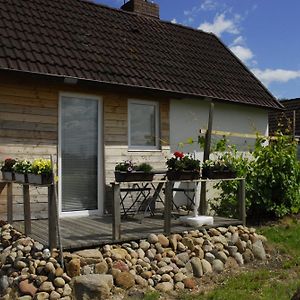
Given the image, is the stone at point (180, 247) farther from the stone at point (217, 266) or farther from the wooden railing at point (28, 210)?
the wooden railing at point (28, 210)

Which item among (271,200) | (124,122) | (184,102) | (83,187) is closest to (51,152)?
(83,187)

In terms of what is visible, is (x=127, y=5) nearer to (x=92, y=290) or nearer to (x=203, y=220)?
(x=203, y=220)

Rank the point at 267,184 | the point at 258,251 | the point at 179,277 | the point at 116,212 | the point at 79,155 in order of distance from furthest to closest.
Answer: the point at 267,184, the point at 79,155, the point at 258,251, the point at 116,212, the point at 179,277

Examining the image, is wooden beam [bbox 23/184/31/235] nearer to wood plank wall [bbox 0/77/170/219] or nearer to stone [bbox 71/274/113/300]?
wood plank wall [bbox 0/77/170/219]

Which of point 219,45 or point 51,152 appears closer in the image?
point 51,152

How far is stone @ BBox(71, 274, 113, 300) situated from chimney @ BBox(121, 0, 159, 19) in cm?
912

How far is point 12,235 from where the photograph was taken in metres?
6.69

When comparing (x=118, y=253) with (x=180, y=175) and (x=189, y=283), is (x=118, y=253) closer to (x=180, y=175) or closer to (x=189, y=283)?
(x=189, y=283)

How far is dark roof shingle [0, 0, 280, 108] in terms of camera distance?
8.26m

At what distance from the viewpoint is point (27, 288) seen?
211 inches

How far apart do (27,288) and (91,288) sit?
2.51 ft

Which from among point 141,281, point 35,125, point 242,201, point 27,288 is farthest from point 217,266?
point 35,125

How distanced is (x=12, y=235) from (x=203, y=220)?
3042 mm

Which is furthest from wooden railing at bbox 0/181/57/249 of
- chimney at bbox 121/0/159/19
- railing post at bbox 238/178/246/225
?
chimney at bbox 121/0/159/19
